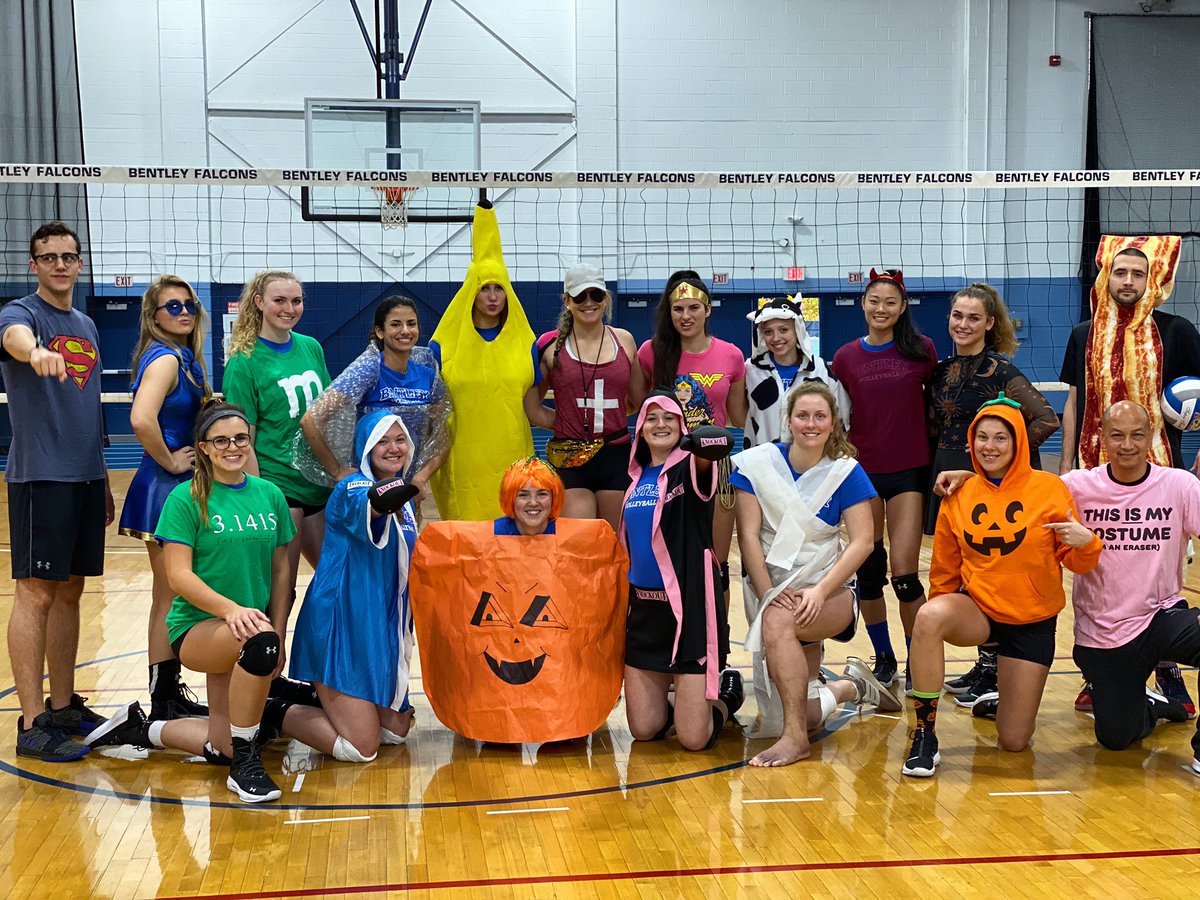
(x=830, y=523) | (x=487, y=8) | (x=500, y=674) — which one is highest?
(x=487, y=8)

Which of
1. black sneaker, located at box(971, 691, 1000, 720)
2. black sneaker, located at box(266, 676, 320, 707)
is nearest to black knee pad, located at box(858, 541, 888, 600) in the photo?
black sneaker, located at box(971, 691, 1000, 720)

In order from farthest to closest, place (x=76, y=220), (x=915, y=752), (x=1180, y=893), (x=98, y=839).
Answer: (x=76, y=220) → (x=915, y=752) → (x=98, y=839) → (x=1180, y=893)

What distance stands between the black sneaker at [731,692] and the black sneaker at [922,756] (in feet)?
2.48

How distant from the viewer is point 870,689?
4938 millimetres

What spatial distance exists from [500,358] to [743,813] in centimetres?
214

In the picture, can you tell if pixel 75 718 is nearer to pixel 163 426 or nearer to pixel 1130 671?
pixel 163 426

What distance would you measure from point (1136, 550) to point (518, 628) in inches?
90.4

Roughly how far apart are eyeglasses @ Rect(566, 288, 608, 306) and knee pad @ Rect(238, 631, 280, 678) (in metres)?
1.88

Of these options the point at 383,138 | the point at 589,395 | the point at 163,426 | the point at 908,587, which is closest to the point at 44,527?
the point at 163,426

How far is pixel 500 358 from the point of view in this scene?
494 cm

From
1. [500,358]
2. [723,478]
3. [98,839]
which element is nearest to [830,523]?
[723,478]

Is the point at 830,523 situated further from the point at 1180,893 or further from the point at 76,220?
the point at 76,220

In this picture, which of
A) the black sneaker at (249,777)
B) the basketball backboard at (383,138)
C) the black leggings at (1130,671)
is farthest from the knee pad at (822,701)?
the basketball backboard at (383,138)

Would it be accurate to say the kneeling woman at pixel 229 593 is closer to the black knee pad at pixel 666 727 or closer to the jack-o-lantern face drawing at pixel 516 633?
the jack-o-lantern face drawing at pixel 516 633
